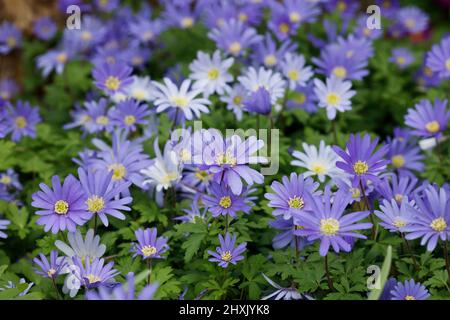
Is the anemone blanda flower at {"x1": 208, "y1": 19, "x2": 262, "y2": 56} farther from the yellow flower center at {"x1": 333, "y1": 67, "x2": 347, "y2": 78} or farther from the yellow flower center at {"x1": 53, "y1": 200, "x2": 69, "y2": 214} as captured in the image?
the yellow flower center at {"x1": 53, "y1": 200, "x2": 69, "y2": 214}

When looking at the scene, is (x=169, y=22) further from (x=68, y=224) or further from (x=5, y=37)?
(x=68, y=224)

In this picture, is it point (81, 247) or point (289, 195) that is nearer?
point (289, 195)

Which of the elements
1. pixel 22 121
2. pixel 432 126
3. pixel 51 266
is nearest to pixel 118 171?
pixel 51 266

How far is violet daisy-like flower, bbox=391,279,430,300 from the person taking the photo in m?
2.22

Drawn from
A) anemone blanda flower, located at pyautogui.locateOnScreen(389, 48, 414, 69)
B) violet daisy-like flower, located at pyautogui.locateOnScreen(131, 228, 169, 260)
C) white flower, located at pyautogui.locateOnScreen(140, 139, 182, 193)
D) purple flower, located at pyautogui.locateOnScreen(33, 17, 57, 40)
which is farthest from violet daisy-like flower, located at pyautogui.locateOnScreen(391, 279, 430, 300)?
purple flower, located at pyautogui.locateOnScreen(33, 17, 57, 40)

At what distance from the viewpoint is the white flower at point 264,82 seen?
9.72 feet

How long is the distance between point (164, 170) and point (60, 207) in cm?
52

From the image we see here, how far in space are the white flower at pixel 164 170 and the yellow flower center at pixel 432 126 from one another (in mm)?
1147

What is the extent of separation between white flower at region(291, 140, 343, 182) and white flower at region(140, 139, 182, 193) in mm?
493

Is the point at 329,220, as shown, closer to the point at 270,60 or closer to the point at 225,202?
the point at 225,202

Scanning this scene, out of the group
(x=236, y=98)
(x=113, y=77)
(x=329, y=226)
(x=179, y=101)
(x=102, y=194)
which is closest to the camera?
(x=329, y=226)

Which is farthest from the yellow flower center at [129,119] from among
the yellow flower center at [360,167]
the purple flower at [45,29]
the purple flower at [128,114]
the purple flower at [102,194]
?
the purple flower at [45,29]

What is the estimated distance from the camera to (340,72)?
3.24 meters
